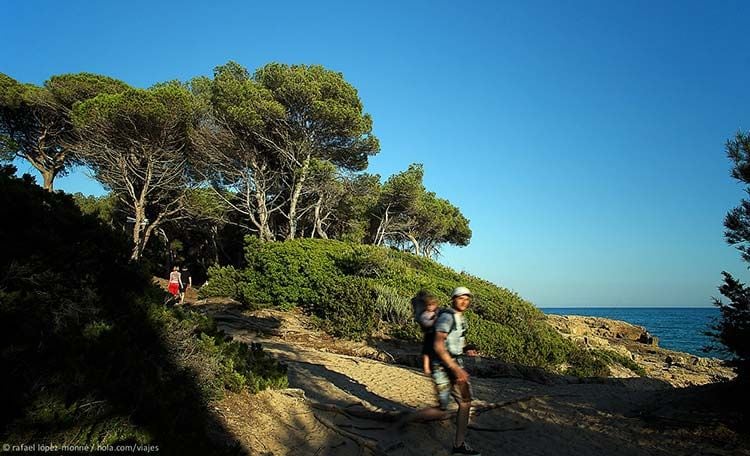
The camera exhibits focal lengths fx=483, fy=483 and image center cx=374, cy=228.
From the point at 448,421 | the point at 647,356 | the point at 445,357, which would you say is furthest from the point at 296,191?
the point at 647,356

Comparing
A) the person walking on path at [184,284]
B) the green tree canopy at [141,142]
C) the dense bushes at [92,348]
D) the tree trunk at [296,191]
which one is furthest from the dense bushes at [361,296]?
the dense bushes at [92,348]

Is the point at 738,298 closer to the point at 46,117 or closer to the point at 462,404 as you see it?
the point at 462,404

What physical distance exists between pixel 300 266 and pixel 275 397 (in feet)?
33.2

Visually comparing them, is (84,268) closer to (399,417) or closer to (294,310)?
(399,417)

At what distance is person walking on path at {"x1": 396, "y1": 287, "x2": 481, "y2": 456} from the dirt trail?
0.52 m

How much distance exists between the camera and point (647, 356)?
26.1 metres

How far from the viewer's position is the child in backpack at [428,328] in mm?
4754

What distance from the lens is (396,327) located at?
44.9ft

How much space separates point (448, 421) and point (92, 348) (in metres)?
4.01

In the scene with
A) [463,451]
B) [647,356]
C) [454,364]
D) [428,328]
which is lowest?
[647,356]

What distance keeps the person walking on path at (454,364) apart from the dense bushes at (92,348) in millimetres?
2014

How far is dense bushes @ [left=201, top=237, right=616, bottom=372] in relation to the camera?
13.6 meters

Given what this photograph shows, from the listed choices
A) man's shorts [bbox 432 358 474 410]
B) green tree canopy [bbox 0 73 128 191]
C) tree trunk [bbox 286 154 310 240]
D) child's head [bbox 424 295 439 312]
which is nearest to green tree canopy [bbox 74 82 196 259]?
green tree canopy [bbox 0 73 128 191]

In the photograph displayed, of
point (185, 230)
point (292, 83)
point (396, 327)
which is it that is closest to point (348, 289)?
point (396, 327)
